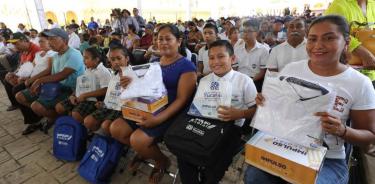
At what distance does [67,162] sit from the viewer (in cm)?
243

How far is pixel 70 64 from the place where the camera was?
2.74 metres

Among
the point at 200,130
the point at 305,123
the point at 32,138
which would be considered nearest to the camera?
the point at 305,123

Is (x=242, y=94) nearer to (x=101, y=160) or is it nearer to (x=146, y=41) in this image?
(x=101, y=160)

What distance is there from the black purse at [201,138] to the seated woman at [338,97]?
260 millimetres

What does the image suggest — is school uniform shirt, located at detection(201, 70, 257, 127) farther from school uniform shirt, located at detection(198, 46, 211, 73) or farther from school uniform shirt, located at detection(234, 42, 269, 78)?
school uniform shirt, located at detection(198, 46, 211, 73)

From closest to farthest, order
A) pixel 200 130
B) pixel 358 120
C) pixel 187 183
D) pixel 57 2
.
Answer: pixel 358 120 < pixel 200 130 < pixel 187 183 < pixel 57 2

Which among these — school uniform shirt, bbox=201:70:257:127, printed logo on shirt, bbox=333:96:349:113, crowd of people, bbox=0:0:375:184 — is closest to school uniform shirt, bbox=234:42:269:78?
crowd of people, bbox=0:0:375:184

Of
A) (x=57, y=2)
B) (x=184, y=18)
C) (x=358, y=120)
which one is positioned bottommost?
(x=358, y=120)

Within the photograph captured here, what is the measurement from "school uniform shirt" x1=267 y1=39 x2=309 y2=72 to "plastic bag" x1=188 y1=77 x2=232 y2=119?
3.59ft

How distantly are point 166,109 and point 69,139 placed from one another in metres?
1.30

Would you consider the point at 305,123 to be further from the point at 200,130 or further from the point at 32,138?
the point at 32,138

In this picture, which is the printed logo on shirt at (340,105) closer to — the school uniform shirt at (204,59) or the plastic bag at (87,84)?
the school uniform shirt at (204,59)

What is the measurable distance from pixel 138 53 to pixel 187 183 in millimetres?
2771

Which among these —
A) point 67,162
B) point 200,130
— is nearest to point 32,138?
point 67,162
